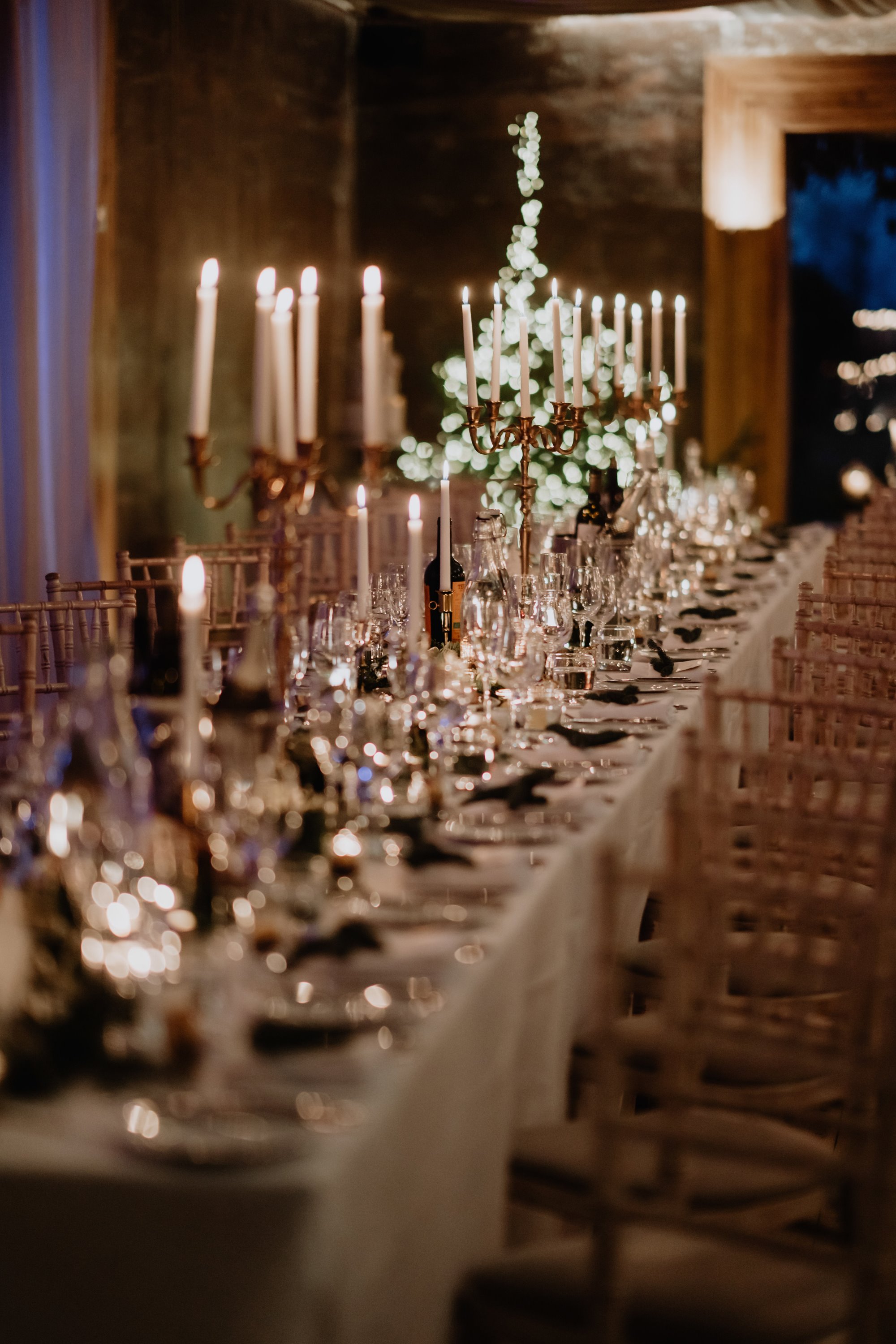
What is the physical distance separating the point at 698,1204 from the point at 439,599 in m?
2.08

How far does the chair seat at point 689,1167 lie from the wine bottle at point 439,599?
1.69 m

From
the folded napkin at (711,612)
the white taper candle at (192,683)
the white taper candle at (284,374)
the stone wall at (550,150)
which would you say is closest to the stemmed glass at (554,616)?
the white taper candle at (284,374)

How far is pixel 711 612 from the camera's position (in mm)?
5047

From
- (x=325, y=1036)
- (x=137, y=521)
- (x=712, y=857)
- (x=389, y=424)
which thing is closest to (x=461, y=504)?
(x=389, y=424)

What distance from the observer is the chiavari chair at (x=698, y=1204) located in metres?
1.76

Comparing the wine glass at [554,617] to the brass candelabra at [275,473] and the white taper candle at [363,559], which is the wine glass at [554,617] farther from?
the brass candelabra at [275,473]

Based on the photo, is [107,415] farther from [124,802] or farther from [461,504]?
[124,802]

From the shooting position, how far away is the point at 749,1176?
2.05 metres

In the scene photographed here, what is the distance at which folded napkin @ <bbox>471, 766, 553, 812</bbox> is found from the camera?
2566 millimetres

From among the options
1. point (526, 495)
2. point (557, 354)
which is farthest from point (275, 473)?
point (526, 495)

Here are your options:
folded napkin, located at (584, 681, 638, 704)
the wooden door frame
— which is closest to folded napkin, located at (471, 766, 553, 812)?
folded napkin, located at (584, 681, 638, 704)

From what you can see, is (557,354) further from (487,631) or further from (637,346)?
(487,631)

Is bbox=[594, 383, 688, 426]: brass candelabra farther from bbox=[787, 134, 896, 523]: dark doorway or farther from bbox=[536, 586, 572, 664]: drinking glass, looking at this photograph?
bbox=[787, 134, 896, 523]: dark doorway

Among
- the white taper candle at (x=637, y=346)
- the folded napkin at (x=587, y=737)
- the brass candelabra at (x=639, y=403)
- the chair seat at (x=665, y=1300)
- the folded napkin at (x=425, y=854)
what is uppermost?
the white taper candle at (x=637, y=346)
